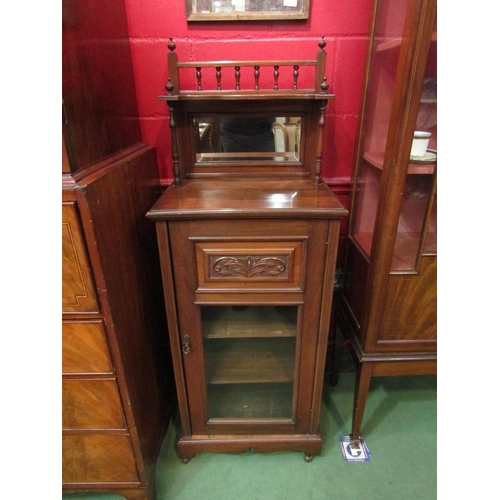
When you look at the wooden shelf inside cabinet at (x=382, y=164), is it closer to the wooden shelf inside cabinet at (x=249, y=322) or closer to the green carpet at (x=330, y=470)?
the wooden shelf inside cabinet at (x=249, y=322)

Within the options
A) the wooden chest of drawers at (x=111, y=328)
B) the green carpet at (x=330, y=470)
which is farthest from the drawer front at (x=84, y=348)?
the green carpet at (x=330, y=470)

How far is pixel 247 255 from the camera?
0.87m

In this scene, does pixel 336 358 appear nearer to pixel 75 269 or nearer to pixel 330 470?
pixel 330 470

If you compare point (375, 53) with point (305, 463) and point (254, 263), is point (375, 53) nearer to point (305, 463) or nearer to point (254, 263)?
point (254, 263)

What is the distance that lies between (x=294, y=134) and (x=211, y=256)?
1.70ft

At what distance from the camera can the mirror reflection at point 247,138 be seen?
3.51 feet

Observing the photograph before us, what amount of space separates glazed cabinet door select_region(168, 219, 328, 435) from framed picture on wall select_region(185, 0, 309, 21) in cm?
69

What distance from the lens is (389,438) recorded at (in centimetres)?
126

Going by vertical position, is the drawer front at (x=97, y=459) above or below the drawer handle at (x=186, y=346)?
below

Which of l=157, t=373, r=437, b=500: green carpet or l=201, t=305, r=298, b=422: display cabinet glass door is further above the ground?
l=201, t=305, r=298, b=422: display cabinet glass door

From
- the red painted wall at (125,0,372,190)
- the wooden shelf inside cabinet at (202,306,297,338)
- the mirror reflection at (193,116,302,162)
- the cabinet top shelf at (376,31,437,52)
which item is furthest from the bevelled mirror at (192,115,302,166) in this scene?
the wooden shelf inside cabinet at (202,306,297,338)

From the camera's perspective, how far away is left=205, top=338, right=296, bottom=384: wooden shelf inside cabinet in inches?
43.8

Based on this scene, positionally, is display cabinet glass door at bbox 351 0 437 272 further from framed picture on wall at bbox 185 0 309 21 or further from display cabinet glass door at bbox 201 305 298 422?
display cabinet glass door at bbox 201 305 298 422

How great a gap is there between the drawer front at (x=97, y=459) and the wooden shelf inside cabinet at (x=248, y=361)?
32cm
